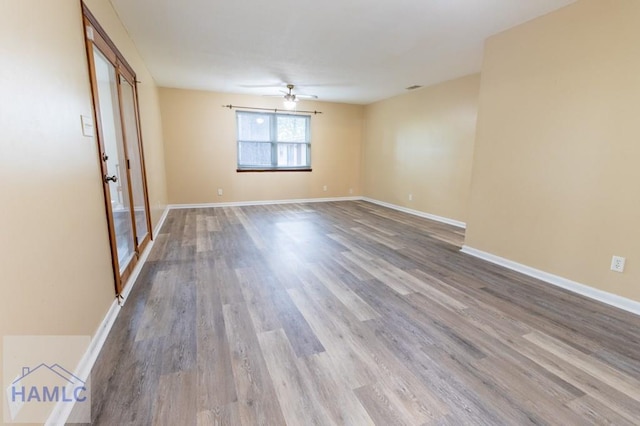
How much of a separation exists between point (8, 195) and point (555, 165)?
3.74m

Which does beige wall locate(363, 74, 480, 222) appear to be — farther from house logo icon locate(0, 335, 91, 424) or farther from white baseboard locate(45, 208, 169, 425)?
house logo icon locate(0, 335, 91, 424)

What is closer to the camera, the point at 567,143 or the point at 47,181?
the point at 47,181

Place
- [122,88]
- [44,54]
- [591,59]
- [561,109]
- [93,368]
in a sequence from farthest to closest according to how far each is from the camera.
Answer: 1. [122,88]
2. [561,109]
3. [591,59]
4. [93,368]
5. [44,54]

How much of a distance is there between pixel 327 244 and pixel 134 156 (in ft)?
8.37

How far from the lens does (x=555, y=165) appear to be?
2.70m

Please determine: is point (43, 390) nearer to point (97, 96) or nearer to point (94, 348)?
point (94, 348)

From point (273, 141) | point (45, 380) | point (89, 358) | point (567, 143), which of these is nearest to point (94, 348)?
point (89, 358)

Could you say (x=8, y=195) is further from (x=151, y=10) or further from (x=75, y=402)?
(x=151, y=10)

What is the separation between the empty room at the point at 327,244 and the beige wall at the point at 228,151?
1031mm

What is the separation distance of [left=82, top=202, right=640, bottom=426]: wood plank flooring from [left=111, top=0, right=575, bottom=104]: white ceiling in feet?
8.12

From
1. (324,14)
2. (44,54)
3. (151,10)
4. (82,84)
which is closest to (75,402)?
(44,54)

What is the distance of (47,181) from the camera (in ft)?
4.28

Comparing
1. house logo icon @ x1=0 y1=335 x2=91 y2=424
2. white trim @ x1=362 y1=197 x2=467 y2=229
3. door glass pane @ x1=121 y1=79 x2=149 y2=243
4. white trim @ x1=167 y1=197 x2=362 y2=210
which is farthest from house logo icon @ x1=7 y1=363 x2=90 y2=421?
white trim @ x1=167 y1=197 x2=362 y2=210

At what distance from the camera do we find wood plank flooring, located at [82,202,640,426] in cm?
136
